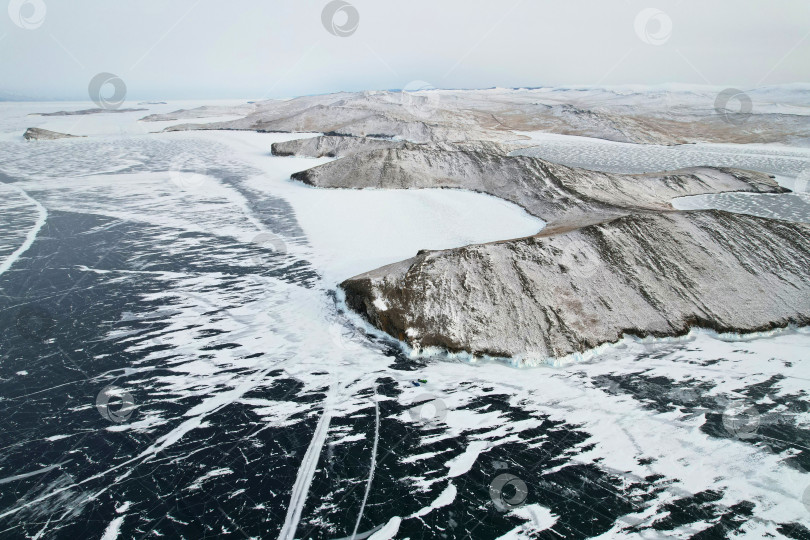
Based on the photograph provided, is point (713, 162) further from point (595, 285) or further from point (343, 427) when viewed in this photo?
point (343, 427)

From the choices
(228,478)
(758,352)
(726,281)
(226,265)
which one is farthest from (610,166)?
(228,478)

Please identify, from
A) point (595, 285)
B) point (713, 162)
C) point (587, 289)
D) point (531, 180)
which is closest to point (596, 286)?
point (595, 285)

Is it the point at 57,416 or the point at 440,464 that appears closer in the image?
the point at 440,464

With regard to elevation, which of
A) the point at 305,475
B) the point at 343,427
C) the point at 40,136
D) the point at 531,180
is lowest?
the point at 305,475

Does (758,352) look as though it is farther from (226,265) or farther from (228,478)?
→ (226,265)

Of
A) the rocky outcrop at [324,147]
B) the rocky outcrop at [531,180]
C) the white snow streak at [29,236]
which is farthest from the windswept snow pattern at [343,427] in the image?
the rocky outcrop at [324,147]

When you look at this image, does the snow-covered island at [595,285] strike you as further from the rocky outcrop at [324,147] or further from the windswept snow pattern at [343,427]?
the rocky outcrop at [324,147]

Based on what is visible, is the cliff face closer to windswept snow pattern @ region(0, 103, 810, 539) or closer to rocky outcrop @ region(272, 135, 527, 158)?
windswept snow pattern @ region(0, 103, 810, 539)
